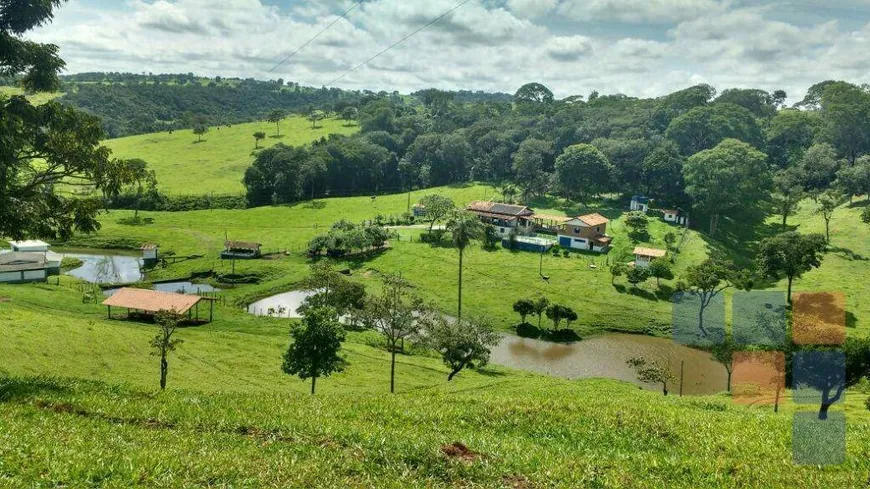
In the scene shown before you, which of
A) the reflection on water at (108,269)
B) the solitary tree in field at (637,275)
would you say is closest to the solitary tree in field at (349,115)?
the reflection on water at (108,269)

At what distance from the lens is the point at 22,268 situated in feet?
213

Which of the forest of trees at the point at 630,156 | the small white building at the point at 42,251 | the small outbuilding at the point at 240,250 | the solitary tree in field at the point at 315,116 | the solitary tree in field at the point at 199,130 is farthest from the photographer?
the solitary tree in field at the point at 315,116

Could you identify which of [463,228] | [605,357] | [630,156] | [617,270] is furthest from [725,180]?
[463,228]

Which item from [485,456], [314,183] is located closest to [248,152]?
[314,183]

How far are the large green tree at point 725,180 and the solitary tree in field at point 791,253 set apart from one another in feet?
79.7

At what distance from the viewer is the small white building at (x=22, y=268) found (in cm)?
6381

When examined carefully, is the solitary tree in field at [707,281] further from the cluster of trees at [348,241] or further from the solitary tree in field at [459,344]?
the cluster of trees at [348,241]

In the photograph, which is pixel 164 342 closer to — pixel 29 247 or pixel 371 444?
pixel 371 444

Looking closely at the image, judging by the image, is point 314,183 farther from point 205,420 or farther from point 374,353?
point 205,420

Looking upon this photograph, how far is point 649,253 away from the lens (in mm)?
74938

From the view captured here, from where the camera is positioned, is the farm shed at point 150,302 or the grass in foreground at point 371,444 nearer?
the grass in foreground at point 371,444

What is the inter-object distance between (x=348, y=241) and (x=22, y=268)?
37.7 m

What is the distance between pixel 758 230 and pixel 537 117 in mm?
69991

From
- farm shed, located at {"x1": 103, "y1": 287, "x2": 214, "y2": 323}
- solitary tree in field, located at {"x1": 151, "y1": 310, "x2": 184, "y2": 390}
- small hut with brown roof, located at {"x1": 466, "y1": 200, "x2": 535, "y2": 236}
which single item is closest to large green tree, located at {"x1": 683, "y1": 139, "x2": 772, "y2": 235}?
small hut with brown roof, located at {"x1": 466, "y1": 200, "x2": 535, "y2": 236}
